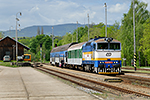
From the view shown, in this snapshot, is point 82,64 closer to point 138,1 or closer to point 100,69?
point 100,69

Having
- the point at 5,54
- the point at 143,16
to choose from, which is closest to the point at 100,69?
the point at 143,16

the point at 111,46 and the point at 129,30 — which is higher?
the point at 129,30

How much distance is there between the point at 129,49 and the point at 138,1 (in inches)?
579

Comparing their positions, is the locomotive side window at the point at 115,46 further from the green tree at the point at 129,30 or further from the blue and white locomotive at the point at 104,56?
the green tree at the point at 129,30

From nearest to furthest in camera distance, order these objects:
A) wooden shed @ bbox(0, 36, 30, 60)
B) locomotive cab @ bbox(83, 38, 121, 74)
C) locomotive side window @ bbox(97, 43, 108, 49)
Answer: locomotive cab @ bbox(83, 38, 121, 74), locomotive side window @ bbox(97, 43, 108, 49), wooden shed @ bbox(0, 36, 30, 60)

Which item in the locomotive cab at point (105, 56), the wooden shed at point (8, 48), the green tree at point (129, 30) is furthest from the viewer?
the wooden shed at point (8, 48)

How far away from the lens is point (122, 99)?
1027 centimetres

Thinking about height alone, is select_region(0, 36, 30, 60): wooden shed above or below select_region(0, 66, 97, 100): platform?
above

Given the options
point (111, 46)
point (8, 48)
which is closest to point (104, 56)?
point (111, 46)

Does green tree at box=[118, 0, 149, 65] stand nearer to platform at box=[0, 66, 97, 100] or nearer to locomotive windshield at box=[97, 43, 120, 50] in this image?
locomotive windshield at box=[97, 43, 120, 50]

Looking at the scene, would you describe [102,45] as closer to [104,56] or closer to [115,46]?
[104,56]

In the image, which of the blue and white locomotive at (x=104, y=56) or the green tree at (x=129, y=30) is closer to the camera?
the blue and white locomotive at (x=104, y=56)

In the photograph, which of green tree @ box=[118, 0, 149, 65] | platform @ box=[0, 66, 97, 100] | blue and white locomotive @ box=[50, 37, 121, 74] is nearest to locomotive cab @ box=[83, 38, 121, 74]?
blue and white locomotive @ box=[50, 37, 121, 74]

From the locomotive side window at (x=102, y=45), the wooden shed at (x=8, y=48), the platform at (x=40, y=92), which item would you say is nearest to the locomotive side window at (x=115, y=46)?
the locomotive side window at (x=102, y=45)
